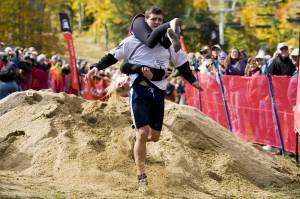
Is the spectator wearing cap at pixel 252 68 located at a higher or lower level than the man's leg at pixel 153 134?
lower

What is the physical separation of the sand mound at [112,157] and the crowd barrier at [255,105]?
5.48ft

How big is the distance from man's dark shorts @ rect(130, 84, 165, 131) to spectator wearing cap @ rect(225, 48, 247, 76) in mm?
6077

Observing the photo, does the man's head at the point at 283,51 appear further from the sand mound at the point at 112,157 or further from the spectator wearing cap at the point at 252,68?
the sand mound at the point at 112,157

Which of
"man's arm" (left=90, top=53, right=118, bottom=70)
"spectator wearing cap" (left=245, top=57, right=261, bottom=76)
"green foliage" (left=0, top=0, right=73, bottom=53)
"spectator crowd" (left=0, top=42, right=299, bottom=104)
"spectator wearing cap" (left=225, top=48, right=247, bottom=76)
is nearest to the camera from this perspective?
"man's arm" (left=90, top=53, right=118, bottom=70)

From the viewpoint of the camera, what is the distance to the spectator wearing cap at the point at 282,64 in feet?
41.3

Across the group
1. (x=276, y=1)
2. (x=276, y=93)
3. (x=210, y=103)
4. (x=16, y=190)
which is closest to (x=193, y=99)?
(x=210, y=103)

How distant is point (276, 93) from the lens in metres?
12.3

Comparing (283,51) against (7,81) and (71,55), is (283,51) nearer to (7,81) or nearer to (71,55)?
(7,81)

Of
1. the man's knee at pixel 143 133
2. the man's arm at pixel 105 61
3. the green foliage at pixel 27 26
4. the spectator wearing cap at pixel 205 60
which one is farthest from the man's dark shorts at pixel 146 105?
the green foliage at pixel 27 26

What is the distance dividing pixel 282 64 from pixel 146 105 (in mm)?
5188

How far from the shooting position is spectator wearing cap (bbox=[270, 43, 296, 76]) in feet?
41.3

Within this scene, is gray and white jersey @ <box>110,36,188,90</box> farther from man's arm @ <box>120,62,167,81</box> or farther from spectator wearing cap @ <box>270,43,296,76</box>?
spectator wearing cap @ <box>270,43,296,76</box>

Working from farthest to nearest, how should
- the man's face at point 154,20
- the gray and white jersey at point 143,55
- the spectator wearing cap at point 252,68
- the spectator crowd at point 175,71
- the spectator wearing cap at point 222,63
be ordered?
the spectator wearing cap at point 222,63
the spectator wearing cap at point 252,68
the spectator crowd at point 175,71
the gray and white jersey at point 143,55
the man's face at point 154,20

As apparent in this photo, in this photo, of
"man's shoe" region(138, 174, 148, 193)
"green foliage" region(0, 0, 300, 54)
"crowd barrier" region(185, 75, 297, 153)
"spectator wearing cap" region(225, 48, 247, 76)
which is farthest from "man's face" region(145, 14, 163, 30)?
"green foliage" region(0, 0, 300, 54)
